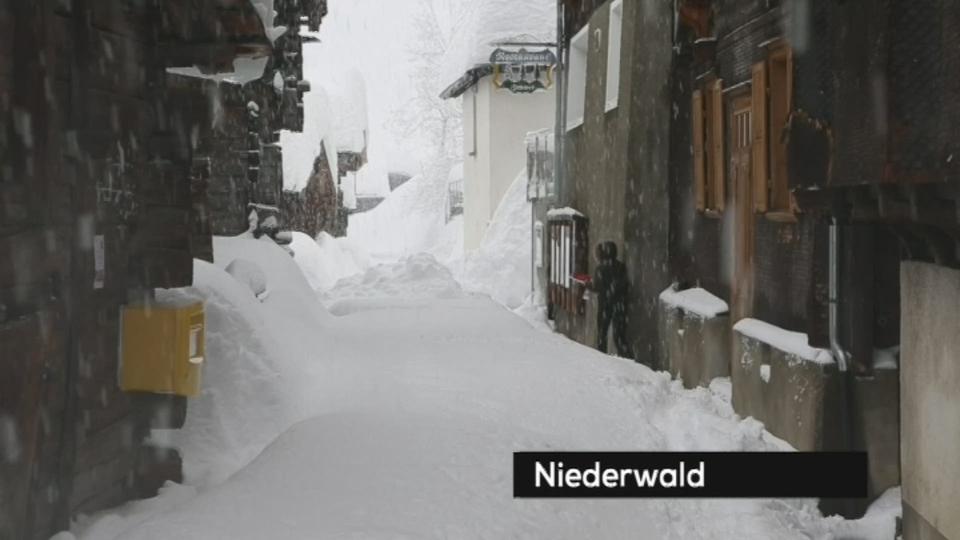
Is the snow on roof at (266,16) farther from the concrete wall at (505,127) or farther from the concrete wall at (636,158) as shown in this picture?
the concrete wall at (505,127)

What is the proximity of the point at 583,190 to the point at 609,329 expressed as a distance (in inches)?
160

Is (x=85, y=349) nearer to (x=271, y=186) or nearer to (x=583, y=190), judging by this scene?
(x=271, y=186)

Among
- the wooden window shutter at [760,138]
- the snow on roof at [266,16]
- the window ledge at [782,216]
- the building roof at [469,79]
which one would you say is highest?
the building roof at [469,79]

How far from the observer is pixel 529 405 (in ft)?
Answer: 27.6

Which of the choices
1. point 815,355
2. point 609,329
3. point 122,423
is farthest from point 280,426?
point 609,329

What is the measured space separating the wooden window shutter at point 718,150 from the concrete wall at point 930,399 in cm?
470

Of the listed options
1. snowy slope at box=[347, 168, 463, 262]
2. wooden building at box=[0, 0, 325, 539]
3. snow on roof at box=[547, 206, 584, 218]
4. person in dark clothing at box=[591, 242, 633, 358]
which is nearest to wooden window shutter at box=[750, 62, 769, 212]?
wooden building at box=[0, 0, 325, 539]

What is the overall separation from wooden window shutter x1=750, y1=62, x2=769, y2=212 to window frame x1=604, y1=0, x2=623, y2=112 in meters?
6.74

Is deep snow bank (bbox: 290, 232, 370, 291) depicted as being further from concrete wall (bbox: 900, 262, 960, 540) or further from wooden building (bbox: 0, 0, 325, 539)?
concrete wall (bbox: 900, 262, 960, 540)

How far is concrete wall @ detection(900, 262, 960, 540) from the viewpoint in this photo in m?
5.52

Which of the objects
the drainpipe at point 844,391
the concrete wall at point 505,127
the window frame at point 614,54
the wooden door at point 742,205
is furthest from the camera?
the concrete wall at point 505,127

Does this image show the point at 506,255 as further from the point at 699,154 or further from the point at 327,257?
the point at 699,154

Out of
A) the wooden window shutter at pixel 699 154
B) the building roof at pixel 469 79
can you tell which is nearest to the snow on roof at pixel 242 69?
the wooden window shutter at pixel 699 154

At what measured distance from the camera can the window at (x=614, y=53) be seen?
1644 cm
